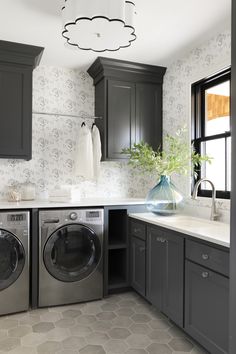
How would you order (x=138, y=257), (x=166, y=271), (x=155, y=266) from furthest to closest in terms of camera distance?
(x=138, y=257), (x=155, y=266), (x=166, y=271)

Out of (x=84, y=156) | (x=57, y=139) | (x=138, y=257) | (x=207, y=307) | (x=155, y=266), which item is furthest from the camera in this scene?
(x=57, y=139)

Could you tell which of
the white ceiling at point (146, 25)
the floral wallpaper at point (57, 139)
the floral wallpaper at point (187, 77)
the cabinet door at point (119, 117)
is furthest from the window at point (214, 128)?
the floral wallpaper at point (57, 139)

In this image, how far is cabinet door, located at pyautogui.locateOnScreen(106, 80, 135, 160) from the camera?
325 centimetres

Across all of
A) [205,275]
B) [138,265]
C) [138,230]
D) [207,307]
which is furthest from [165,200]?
[207,307]

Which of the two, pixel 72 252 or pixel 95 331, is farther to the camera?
pixel 72 252

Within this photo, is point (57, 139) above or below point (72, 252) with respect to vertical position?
above

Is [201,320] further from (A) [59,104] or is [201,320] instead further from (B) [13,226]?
(A) [59,104]

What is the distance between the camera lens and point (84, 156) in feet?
10.3

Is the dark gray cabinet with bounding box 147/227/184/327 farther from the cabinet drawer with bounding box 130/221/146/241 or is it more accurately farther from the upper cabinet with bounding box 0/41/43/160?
the upper cabinet with bounding box 0/41/43/160

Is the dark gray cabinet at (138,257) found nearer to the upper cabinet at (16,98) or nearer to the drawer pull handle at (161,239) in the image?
the drawer pull handle at (161,239)

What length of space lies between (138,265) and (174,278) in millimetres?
681

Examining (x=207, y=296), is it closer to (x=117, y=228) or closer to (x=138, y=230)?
(x=138, y=230)

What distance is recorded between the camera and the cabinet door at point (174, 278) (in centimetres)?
213

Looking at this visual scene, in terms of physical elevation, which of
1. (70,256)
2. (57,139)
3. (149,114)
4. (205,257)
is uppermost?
(149,114)
